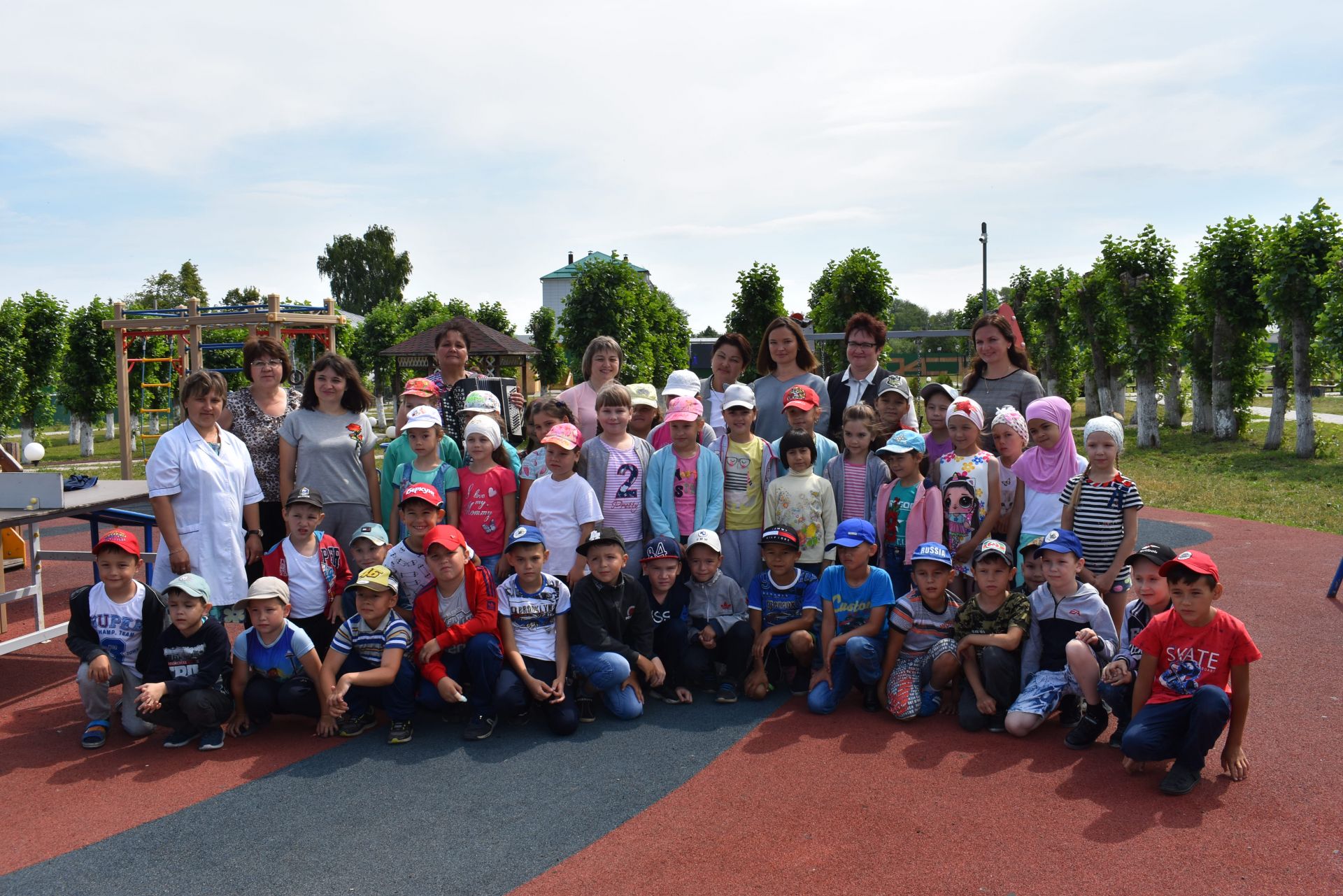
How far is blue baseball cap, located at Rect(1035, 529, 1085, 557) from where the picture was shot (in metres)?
4.64

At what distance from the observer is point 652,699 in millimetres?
5281

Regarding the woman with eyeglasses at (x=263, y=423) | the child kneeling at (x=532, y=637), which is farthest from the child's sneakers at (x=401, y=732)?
the woman with eyeglasses at (x=263, y=423)

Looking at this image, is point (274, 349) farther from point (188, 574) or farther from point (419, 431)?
point (188, 574)

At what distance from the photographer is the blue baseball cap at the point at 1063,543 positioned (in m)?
4.64

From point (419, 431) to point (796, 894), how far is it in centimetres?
334

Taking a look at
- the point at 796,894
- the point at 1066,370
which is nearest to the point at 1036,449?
the point at 796,894

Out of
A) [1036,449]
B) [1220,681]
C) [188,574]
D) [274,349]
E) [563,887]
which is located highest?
[274,349]

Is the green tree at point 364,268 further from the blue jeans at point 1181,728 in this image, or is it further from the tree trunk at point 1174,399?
the blue jeans at point 1181,728

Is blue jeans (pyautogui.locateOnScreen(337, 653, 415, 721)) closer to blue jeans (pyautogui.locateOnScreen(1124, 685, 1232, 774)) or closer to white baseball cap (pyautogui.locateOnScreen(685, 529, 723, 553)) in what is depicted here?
white baseball cap (pyautogui.locateOnScreen(685, 529, 723, 553))

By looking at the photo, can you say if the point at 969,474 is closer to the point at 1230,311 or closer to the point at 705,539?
the point at 705,539

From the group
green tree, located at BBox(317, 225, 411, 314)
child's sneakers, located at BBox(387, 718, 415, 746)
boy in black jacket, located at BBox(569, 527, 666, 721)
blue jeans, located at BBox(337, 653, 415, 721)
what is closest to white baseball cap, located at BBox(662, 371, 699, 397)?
boy in black jacket, located at BBox(569, 527, 666, 721)

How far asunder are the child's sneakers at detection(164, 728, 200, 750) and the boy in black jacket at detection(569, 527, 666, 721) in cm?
201

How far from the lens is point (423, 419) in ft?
17.7

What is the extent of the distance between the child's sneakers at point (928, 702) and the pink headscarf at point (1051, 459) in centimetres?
134
